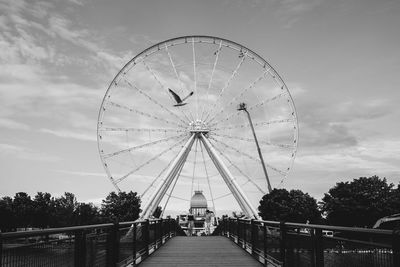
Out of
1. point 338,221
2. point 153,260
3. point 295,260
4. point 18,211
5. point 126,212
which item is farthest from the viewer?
point 18,211

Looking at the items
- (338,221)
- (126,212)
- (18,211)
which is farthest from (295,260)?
(18,211)

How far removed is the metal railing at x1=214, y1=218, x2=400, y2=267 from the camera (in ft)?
17.9

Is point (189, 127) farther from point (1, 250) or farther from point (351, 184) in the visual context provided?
point (351, 184)

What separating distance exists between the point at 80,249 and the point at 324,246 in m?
4.03

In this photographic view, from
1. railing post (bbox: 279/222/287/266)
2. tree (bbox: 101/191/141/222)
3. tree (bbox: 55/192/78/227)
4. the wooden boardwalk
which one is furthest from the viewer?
tree (bbox: 55/192/78/227)

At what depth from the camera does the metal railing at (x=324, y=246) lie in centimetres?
545

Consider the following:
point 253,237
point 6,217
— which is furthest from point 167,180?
point 6,217

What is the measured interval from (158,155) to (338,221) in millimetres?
40806

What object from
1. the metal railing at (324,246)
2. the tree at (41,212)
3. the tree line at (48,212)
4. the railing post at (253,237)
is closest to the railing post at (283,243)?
the metal railing at (324,246)

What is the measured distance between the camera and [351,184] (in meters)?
71.4

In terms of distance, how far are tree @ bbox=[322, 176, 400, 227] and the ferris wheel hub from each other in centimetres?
3614

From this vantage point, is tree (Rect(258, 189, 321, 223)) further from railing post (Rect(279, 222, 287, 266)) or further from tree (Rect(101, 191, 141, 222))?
railing post (Rect(279, 222, 287, 266))

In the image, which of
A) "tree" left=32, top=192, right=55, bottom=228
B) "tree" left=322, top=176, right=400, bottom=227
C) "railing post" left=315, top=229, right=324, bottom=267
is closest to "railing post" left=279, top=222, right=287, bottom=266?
"railing post" left=315, top=229, right=324, bottom=267

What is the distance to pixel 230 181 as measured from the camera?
3878 cm
